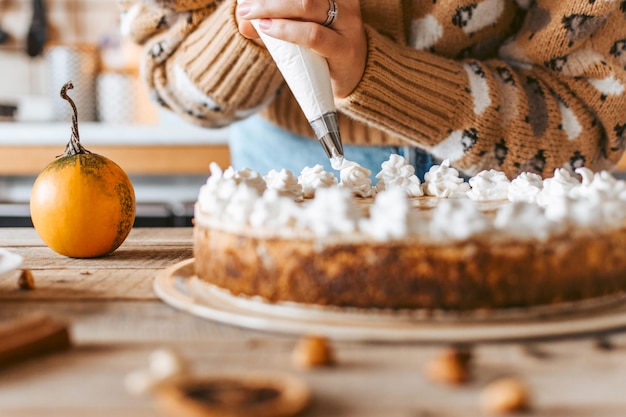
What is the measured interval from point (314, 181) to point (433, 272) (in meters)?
0.37

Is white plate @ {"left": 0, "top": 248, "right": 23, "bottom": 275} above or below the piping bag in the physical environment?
below

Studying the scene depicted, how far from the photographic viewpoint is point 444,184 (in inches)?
39.7

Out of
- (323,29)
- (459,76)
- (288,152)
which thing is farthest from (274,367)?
(288,152)

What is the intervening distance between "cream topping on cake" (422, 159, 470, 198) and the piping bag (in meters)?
0.15

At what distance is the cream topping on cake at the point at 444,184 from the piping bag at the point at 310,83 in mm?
149

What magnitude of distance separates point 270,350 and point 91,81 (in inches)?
109

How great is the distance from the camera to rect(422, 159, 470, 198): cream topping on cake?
100cm

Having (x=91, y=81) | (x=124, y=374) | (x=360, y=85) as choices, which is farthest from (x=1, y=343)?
(x=91, y=81)

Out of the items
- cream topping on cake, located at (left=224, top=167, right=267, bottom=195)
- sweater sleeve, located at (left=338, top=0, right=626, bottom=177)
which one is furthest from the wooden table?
sweater sleeve, located at (left=338, top=0, right=626, bottom=177)

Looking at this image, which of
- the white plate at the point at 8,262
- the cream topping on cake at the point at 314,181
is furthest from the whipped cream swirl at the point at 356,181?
the white plate at the point at 8,262

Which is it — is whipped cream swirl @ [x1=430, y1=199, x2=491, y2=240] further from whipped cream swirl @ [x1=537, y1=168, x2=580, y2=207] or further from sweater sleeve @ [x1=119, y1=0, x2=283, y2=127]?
sweater sleeve @ [x1=119, y1=0, x2=283, y2=127]

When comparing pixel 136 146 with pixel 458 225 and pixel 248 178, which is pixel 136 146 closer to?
pixel 248 178

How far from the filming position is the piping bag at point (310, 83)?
2.99ft

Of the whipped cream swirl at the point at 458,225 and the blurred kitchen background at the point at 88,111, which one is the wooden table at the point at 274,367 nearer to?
the whipped cream swirl at the point at 458,225
